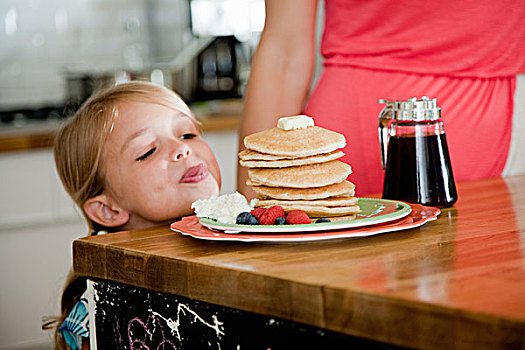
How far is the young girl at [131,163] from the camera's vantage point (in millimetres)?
1351

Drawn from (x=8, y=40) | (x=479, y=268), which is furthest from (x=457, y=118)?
(x=8, y=40)

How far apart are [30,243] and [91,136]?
185cm

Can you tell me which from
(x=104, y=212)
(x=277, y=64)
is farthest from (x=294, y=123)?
(x=104, y=212)

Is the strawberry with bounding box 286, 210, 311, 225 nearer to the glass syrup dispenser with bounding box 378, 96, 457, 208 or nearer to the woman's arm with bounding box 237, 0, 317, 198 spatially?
the glass syrup dispenser with bounding box 378, 96, 457, 208

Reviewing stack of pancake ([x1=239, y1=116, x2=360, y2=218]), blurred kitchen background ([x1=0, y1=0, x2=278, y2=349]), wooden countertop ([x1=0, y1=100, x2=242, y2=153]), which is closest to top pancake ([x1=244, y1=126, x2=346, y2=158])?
stack of pancake ([x1=239, y1=116, x2=360, y2=218])

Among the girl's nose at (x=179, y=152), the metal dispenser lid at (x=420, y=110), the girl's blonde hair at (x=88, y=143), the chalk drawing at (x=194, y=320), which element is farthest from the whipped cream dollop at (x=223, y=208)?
the girl's blonde hair at (x=88, y=143)

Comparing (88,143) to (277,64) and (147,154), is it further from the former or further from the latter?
(277,64)

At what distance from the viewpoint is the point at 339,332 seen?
0.62 m

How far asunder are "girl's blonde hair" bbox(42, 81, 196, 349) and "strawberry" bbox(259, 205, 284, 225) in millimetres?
614

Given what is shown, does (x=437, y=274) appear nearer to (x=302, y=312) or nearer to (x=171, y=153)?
(x=302, y=312)

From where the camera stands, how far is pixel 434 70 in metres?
1.44

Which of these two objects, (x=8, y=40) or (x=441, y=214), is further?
(x=8, y=40)

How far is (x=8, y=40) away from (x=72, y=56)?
369mm

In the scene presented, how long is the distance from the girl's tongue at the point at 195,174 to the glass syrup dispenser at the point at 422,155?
0.46 meters
